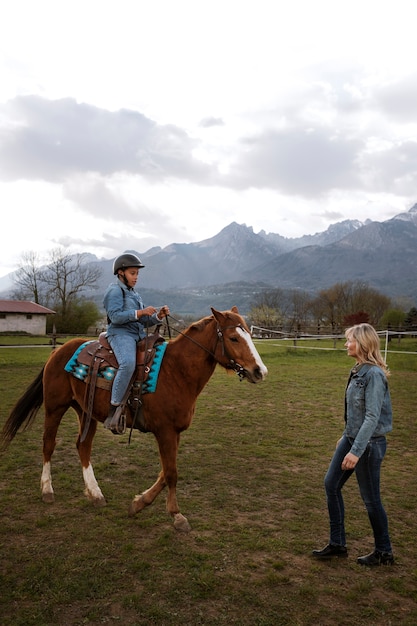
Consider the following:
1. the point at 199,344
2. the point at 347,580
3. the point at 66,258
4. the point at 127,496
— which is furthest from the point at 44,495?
the point at 66,258

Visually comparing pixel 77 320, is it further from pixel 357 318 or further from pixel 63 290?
pixel 357 318

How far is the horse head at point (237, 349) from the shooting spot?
13.4 ft

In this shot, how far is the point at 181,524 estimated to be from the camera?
403 centimetres

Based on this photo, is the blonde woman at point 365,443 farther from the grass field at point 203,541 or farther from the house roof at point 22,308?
the house roof at point 22,308

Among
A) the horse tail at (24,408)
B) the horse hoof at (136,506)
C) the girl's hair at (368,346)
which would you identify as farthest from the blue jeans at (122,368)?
the girl's hair at (368,346)

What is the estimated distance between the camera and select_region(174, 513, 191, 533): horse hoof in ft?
13.1

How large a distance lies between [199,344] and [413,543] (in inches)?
117

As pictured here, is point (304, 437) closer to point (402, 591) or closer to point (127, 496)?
point (127, 496)

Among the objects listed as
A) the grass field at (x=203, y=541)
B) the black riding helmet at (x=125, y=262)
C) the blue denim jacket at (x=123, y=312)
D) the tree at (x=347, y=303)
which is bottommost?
the grass field at (x=203, y=541)

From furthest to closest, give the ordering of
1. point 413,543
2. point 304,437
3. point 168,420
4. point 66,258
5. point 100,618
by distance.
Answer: point 66,258
point 304,437
point 168,420
point 413,543
point 100,618

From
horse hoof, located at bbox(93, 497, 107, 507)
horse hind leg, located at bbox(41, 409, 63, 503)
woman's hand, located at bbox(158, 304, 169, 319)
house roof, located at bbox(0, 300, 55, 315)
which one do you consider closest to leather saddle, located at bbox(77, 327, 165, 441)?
woman's hand, located at bbox(158, 304, 169, 319)

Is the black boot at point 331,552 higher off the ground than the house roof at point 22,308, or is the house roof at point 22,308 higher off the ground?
the house roof at point 22,308

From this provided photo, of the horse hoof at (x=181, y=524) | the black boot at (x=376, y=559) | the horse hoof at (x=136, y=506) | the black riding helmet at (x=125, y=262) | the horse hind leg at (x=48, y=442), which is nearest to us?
the black boot at (x=376, y=559)

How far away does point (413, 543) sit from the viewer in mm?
3920
